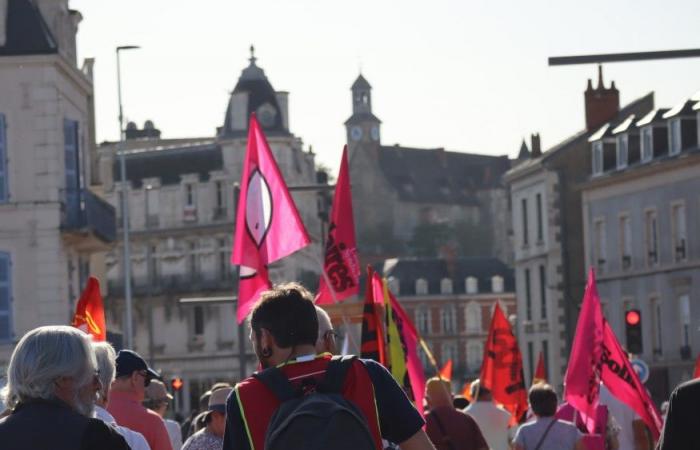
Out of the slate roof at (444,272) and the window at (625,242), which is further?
the slate roof at (444,272)

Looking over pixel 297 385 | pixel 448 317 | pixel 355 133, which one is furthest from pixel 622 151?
pixel 355 133

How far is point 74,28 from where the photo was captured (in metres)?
44.0

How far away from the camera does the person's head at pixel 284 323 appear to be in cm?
739

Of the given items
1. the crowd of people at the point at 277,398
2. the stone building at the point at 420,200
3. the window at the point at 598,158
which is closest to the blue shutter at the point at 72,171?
the window at the point at 598,158

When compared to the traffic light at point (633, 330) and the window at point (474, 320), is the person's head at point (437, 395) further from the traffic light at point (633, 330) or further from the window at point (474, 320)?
the window at point (474, 320)

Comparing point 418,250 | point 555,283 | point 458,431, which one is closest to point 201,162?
point 555,283

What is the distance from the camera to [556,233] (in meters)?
69.4

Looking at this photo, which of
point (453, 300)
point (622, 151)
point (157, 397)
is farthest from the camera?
point (453, 300)

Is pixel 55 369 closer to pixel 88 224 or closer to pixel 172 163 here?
pixel 88 224

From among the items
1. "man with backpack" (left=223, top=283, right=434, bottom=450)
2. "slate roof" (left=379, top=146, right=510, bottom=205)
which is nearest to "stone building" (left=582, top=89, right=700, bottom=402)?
"man with backpack" (left=223, top=283, right=434, bottom=450)

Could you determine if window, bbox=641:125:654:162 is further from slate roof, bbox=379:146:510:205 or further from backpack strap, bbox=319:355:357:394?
slate roof, bbox=379:146:510:205

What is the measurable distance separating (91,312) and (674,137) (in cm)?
4227

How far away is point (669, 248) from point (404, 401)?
50.7m

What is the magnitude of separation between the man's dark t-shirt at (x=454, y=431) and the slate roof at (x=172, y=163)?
9003 cm
